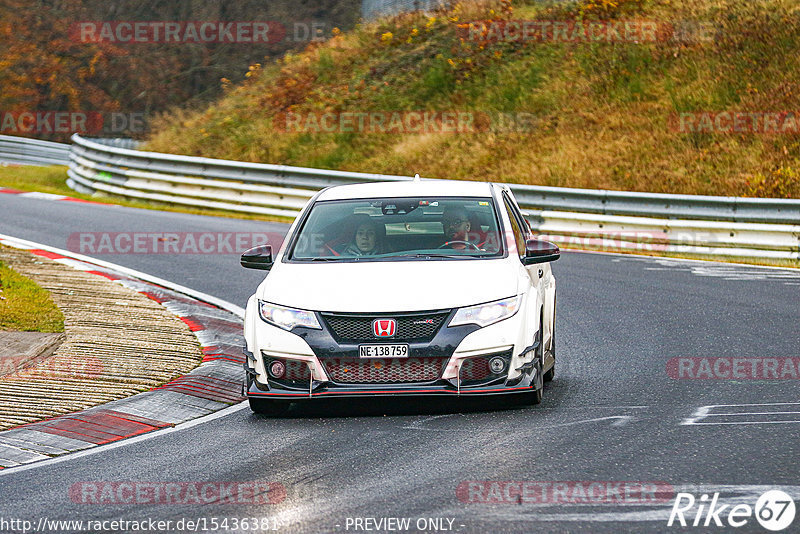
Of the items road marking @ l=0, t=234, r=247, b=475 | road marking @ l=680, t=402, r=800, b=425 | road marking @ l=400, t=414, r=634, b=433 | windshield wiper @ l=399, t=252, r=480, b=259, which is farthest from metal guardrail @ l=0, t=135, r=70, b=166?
road marking @ l=680, t=402, r=800, b=425

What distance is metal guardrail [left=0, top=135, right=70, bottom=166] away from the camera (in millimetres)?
38438

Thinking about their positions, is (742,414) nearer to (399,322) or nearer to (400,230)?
(399,322)

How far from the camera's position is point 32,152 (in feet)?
127

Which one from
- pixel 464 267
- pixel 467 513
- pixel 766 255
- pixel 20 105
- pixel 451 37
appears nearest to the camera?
pixel 467 513

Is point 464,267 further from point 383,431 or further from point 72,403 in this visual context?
point 72,403

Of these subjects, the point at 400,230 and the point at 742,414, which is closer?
the point at 742,414

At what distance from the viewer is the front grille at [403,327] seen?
304 inches

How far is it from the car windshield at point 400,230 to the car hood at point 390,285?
0.26 meters

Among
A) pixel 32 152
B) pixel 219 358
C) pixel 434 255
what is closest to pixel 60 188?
pixel 32 152

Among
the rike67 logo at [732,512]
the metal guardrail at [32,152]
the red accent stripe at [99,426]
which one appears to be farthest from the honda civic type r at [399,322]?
the metal guardrail at [32,152]

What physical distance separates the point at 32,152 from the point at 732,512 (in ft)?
120

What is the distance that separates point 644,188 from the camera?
2381 cm

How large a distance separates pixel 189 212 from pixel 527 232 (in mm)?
16163

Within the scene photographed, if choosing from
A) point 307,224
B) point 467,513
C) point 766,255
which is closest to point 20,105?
point 766,255
